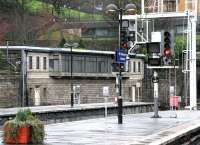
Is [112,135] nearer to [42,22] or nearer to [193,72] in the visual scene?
[193,72]

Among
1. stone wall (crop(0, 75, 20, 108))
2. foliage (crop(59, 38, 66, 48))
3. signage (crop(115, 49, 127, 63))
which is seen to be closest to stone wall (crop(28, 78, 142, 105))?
stone wall (crop(0, 75, 20, 108))

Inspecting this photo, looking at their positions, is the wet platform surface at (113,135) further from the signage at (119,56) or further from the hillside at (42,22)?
the hillside at (42,22)

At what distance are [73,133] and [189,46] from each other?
29.4 meters

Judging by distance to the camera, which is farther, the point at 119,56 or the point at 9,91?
the point at 9,91

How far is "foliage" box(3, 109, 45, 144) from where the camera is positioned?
1822 cm

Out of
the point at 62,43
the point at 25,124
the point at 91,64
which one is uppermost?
the point at 62,43

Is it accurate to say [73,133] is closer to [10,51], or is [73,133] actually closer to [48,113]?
[48,113]

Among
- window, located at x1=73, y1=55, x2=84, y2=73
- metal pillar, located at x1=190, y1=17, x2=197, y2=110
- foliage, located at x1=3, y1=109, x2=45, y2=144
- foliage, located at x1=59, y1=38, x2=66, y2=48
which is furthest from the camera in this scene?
foliage, located at x1=59, y1=38, x2=66, y2=48

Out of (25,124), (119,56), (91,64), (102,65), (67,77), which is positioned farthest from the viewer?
(102,65)

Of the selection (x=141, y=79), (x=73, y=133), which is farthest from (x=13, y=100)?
(x=73, y=133)

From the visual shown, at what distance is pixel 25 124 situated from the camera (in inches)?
717

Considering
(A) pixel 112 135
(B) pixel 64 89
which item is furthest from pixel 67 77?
(A) pixel 112 135

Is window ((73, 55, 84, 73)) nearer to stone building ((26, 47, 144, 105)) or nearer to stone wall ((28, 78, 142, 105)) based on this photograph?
stone building ((26, 47, 144, 105))

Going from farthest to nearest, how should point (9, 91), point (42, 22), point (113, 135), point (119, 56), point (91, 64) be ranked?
1. point (42, 22)
2. point (91, 64)
3. point (9, 91)
4. point (119, 56)
5. point (113, 135)
